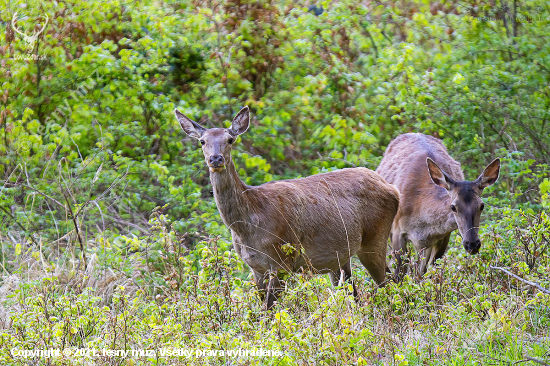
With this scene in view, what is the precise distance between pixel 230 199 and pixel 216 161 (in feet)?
1.47

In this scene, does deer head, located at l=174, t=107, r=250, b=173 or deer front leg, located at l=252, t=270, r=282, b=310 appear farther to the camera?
deer head, located at l=174, t=107, r=250, b=173

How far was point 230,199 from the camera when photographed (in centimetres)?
665

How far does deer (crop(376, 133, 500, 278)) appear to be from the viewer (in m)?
7.59

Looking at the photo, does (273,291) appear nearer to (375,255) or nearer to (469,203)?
(375,255)

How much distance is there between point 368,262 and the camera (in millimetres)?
7539

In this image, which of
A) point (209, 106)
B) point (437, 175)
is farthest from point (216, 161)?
point (209, 106)

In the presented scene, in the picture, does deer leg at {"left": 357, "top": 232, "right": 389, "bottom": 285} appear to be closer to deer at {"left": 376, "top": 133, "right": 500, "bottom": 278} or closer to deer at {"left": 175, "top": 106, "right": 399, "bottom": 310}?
deer at {"left": 175, "top": 106, "right": 399, "bottom": 310}

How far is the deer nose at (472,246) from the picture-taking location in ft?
23.7

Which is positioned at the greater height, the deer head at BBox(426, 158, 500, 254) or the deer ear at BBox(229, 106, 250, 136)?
the deer ear at BBox(229, 106, 250, 136)

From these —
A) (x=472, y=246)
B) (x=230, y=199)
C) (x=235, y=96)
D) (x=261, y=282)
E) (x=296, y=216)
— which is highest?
(x=230, y=199)

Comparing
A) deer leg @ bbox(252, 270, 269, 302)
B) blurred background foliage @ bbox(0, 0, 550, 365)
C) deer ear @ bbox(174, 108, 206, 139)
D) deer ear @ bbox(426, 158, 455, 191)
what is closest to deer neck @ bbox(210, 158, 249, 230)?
deer leg @ bbox(252, 270, 269, 302)

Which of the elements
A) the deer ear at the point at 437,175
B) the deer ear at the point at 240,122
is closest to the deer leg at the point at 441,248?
the deer ear at the point at 437,175

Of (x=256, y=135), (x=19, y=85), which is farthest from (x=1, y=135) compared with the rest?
(x=256, y=135)

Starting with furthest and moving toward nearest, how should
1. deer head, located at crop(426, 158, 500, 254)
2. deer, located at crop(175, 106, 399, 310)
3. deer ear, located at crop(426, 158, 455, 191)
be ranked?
deer ear, located at crop(426, 158, 455, 191)
deer head, located at crop(426, 158, 500, 254)
deer, located at crop(175, 106, 399, 310)
